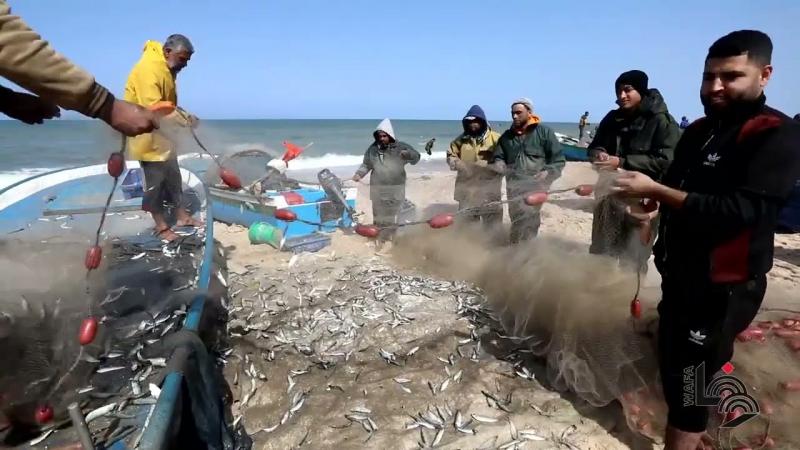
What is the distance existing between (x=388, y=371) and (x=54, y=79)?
12.2ft

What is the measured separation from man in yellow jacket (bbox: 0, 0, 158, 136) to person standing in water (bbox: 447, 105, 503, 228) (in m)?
4.56

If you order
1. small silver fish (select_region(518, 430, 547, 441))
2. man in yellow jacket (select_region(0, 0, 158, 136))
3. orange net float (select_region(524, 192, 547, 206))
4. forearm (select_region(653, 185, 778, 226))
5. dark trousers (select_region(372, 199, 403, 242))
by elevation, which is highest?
man in yellow jacket (select_region(0, 0, 158, 136))

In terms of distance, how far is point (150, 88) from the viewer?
6.17 m

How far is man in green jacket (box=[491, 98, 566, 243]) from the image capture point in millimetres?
6438

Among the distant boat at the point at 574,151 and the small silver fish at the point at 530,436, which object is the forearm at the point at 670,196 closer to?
the small silver fish at the point at 530,436

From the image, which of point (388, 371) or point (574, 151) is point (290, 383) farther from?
point (574, 151)

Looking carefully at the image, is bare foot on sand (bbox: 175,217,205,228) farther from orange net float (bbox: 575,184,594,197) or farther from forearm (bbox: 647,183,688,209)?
forearm (bbox: 647,183,688,209)

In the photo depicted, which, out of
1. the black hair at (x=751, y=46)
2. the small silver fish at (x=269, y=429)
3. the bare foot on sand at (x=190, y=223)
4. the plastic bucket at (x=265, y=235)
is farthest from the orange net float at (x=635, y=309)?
the bare foot on sand at (x=190, y=223)

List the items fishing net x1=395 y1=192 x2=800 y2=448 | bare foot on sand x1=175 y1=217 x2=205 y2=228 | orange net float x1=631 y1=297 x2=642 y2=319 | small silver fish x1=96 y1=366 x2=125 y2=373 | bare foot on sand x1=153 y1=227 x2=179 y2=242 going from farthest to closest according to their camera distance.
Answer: bare foot on sand x1=175 y1=217 x2=205 y2=228, bare foot on sand x1=153 y1=227 x2=179 y2=242, small silver fish x1=96 y1=366 x2=125 y2=373, orange net float x1=631 y1=297 x2=642 y2=319, fishing net x1=395 y1=192 x2=800 y2=448

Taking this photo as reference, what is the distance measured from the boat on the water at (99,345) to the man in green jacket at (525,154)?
161 inches

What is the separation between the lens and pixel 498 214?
6.76 m

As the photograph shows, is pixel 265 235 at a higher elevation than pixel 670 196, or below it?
below

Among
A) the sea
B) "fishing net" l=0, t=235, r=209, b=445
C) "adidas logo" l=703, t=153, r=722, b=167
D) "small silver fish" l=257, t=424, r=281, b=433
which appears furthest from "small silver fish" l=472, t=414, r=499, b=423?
the sea
